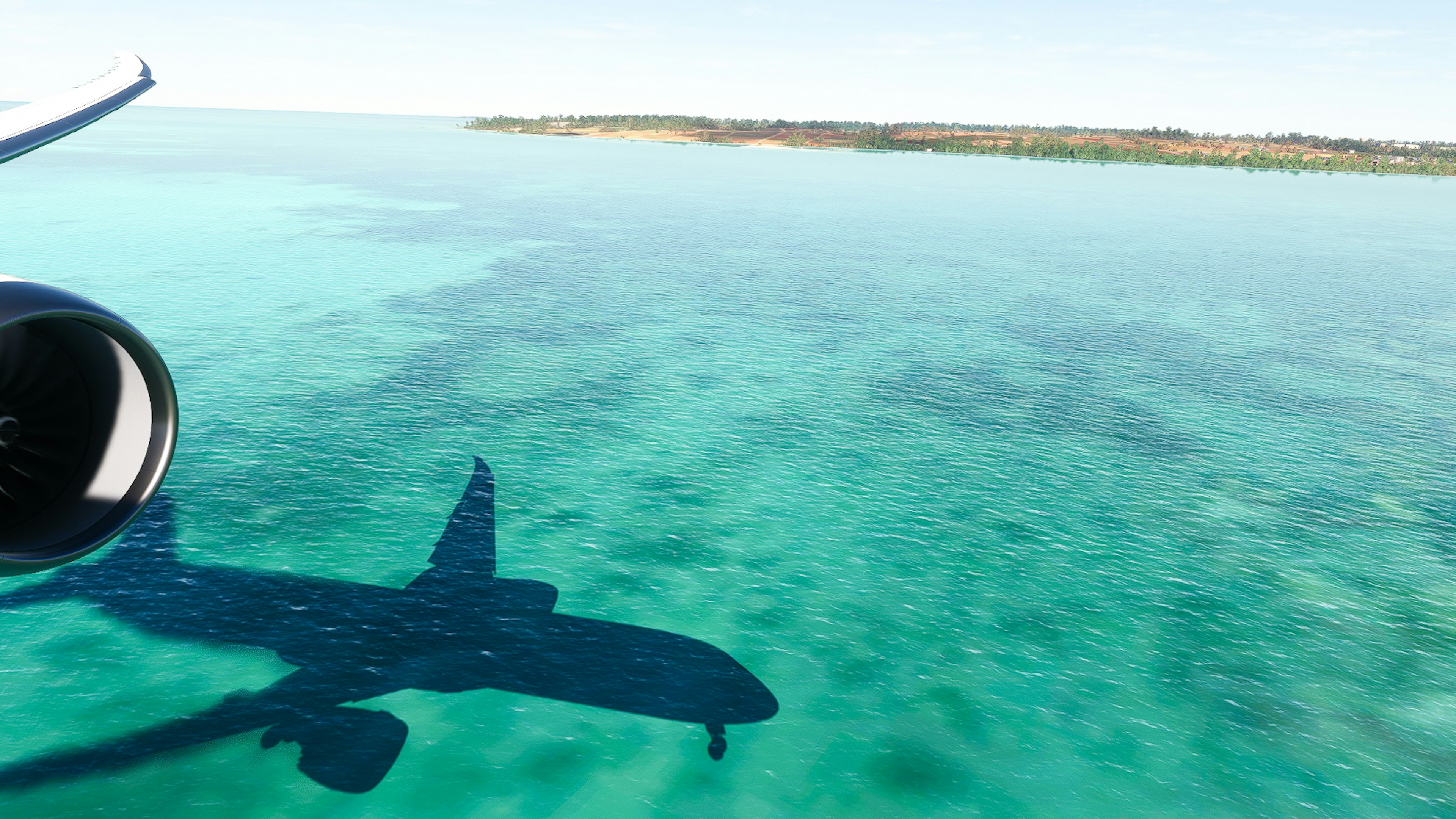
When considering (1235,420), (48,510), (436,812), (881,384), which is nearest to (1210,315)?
(1235,420)

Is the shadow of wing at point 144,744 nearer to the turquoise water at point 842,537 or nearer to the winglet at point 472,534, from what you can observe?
the turquoise water at point 842,537

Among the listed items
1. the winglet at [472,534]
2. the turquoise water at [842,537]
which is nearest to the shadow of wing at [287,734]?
the turquoise water at [842,537]

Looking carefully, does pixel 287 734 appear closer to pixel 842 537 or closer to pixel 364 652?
pixel 364 652

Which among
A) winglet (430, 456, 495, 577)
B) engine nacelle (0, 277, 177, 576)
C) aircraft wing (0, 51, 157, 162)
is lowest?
winglet (430, 456, 495, 577)

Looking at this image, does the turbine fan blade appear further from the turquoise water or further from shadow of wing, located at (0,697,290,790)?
shadow of wing, located at (0,697,290,790)

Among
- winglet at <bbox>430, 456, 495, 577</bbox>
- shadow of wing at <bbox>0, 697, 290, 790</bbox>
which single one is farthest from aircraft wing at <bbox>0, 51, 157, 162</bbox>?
winglet at <bbox>430, 456, 495, 577</bbox>

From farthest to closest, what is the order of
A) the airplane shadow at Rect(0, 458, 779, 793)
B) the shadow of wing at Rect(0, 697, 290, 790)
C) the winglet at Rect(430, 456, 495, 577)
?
1. the winglet at Rect(430, 456, 495, 577)
2. the airplane shadow at Rect(0, 458, 779, 793)
3. the shadow of wing at Rect(0, 697, 290, 790)
